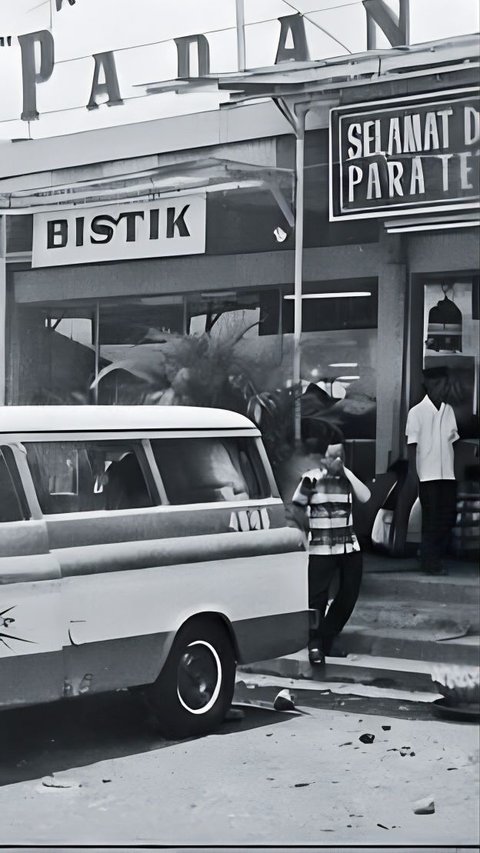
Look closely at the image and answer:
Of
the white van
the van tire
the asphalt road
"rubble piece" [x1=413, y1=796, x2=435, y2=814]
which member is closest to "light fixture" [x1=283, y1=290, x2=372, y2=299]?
the white van

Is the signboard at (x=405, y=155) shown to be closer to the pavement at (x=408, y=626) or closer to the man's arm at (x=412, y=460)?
the man's arm at (x=412, y=460)

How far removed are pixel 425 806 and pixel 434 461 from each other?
1.18m

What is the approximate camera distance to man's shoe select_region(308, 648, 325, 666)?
4168 mm

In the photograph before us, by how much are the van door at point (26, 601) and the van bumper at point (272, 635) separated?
0.66 meters

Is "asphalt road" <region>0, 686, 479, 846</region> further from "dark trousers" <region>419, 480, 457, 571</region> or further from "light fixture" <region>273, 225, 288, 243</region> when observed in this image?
"light fixture" <region>273, 225, 288, 243</region>

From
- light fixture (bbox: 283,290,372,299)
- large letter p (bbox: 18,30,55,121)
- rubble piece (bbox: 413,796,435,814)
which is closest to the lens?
rubble piece (bbox: 413,796,435,814)

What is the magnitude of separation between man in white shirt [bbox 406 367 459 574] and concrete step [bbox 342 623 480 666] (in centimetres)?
23

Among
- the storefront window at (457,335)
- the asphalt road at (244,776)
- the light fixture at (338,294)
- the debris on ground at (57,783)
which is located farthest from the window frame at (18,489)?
the storefront window at (457,335)

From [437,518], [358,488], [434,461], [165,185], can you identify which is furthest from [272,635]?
[165,185]

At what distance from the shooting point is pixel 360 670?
4102 mm

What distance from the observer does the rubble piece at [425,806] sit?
12.8 feet

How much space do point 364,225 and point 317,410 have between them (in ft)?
2.22

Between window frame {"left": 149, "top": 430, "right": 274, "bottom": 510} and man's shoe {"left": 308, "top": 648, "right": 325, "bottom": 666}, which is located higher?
window frame {"left": 149, "top": 430, "right": 274, "bottom": 510}

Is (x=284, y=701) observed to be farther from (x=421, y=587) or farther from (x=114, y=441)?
(x=114, y=441)
